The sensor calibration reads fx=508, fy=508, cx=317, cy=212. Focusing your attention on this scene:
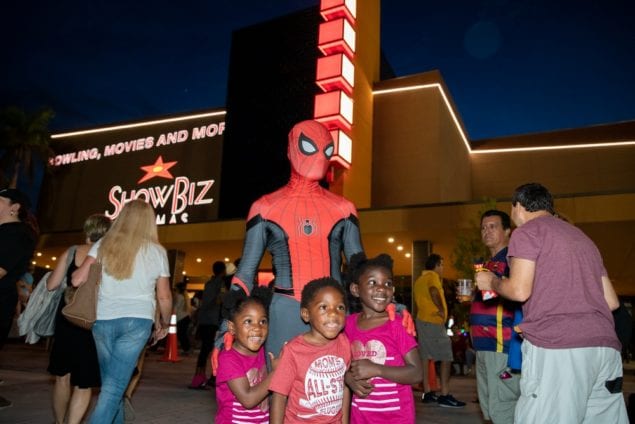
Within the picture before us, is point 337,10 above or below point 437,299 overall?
above

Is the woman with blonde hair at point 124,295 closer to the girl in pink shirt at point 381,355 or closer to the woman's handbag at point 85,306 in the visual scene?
the woman's handbag at point 85,306

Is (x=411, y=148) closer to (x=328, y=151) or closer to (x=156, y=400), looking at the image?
(x=156, y=400)

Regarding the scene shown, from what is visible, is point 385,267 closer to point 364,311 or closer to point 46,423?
point 364,311

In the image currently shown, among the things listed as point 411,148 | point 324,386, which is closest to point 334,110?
point 411,148

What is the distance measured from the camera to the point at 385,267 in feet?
9.55

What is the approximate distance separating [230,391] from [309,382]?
56cm

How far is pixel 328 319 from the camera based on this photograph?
2.63 m

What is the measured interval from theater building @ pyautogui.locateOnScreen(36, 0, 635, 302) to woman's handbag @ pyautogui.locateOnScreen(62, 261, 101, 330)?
37.6 ft

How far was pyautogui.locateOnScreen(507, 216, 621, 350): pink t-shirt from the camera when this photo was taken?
2.51 metres

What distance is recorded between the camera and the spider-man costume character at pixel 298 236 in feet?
10.3

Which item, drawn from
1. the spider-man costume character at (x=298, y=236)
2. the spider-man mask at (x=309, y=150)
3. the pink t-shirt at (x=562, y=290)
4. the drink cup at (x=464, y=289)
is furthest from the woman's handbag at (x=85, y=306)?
the pink t-shirt at (x=562, y=290)

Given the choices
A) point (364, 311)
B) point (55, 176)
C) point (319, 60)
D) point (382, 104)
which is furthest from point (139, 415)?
point (55, 176)

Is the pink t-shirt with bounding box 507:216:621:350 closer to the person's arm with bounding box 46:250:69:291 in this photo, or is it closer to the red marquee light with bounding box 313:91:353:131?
the person's arm with bounding box 46:250:69:291

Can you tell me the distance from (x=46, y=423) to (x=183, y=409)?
4.84ft
